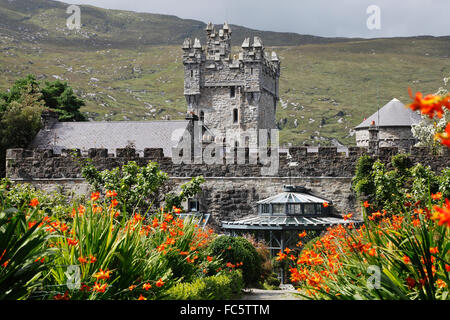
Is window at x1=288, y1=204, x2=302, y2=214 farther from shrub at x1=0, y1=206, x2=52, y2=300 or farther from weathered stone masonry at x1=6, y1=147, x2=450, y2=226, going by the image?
shrub at x1=0, y1=206, x2=52, y2=300

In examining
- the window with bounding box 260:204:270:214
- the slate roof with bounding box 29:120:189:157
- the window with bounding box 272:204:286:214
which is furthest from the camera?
the slate roof with bounding box 29:120:189:157

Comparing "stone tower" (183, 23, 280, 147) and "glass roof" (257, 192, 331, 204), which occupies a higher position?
"stone tower" (183, 23, 280, 147)

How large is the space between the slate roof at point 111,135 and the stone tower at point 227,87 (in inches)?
1232

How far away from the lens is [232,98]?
69.9 metres

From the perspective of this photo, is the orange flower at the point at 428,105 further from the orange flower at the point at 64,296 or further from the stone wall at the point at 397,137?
the stone wall at the point at 397,137

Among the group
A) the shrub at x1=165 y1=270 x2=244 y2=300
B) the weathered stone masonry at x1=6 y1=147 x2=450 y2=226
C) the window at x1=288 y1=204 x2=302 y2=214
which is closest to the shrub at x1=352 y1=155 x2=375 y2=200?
the weathered stone masonry at x1=6 y1=147 x2=450 y2=226

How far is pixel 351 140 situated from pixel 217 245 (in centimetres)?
13401

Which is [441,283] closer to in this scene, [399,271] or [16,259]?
[399,271]

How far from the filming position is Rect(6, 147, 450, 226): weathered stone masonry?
22047mm

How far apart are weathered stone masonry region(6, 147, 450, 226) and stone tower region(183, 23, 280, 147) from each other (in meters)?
45.9

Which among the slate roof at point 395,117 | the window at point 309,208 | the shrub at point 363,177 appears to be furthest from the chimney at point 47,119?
the slate roof at point 395,117

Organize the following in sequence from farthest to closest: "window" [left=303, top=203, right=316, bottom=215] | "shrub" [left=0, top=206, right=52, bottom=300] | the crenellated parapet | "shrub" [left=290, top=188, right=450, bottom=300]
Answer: the crenellated parapet → "window" [left=303, top=203, right=316, bottom=215] → "shrub" [left=290, top=188, right=450, bottom=300] → "shrub" [left=0, top=206, right=52, bottom=300]

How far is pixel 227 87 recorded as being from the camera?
230 ft

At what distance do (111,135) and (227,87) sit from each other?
33824 mm
